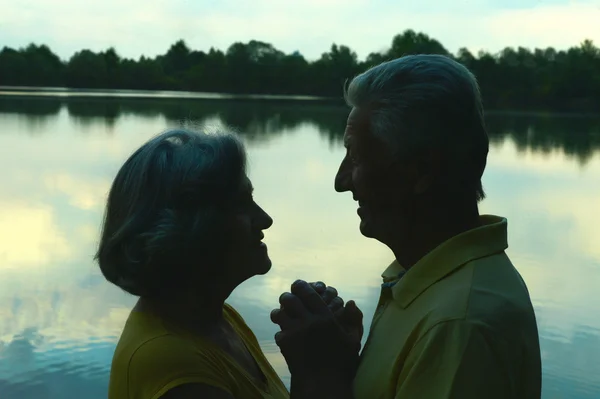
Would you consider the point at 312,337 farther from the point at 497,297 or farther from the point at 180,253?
the point at 497,297

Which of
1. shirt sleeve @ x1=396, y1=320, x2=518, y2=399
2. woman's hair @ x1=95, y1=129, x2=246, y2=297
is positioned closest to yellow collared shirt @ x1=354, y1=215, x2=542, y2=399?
shirt sleeve @ x1=396, y1=320, x2=518, y2=399

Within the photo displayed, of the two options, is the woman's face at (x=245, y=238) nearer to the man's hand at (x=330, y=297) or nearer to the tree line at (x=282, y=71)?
the man's hand at (x=330, y=297)

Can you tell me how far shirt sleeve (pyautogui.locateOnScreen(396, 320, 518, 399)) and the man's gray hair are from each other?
389 millimetres

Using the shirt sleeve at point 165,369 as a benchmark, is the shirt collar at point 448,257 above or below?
above

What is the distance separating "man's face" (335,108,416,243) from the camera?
68.6 inches

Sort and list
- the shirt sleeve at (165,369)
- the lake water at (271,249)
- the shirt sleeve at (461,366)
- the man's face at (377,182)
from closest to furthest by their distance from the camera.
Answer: the shirt sleeve at (461,366), the shirt sleeve at (165,369), the man's face at (377,182), the lake water at (271,249)

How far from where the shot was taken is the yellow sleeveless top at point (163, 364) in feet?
5.35

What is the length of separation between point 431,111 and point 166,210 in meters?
0.61

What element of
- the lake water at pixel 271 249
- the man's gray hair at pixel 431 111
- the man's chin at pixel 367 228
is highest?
the man's gray hair at pixel 431 111

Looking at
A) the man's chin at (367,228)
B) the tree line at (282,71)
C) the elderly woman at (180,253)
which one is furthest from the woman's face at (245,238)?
the tree line at (282,71)

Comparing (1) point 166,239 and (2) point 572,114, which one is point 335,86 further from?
(1) point 166,239

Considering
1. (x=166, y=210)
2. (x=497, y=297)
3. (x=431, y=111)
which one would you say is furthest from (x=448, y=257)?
(x=166, y=210)

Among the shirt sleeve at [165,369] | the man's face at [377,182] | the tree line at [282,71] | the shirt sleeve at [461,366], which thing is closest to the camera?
the shirt sleeve at [461,366]

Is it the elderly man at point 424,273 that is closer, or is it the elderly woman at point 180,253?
the elderly man at point 424,273
